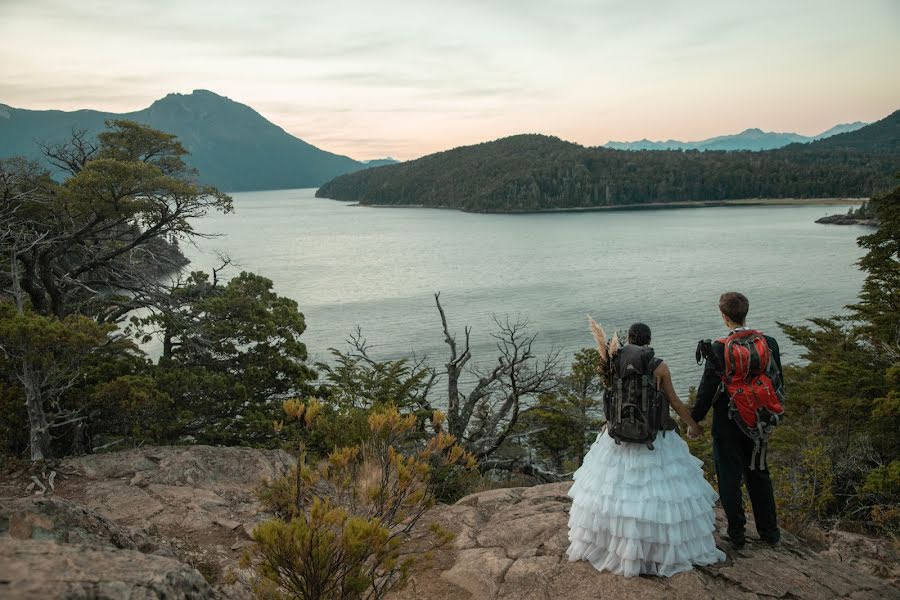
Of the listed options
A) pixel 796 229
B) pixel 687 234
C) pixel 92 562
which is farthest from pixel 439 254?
pixel 92 562

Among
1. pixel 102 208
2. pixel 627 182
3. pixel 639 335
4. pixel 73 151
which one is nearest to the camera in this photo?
pixel 639 335

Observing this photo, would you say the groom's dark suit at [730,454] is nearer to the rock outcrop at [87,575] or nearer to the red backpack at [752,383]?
the red backpack at [752,383]

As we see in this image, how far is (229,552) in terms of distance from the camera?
6.67 metres

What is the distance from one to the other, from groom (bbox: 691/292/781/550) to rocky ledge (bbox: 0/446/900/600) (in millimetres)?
354

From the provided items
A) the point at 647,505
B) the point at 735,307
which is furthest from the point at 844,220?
the point at 647,505

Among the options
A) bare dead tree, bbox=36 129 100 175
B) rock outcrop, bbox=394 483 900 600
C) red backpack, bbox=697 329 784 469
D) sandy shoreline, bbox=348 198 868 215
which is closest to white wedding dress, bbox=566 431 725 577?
rock outcrop, bbox=394 483 900 600

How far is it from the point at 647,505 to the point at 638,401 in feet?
2.71

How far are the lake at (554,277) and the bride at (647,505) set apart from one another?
79.5 feet

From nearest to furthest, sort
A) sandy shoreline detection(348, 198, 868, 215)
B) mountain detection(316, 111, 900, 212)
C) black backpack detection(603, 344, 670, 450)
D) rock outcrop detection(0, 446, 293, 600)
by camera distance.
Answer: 1. rock outcrop detection(0, 446, 293, 600)
2. black backpack detection(603, 344, 670, 450)
3. sandy shoreline detection(348, 198, 868, 215)
4. mountain detection(316, 111, 900, 212)

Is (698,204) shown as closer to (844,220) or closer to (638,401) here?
(844,220)

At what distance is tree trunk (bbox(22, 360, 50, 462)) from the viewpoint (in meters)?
9.78

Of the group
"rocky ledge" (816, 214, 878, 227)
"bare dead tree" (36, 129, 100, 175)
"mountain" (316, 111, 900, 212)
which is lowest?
"rocky ledge" (816, 214, 878, 227)

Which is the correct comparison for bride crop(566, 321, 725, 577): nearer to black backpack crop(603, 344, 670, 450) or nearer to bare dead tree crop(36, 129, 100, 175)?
black backpack crop(603, 344, 670, 450)

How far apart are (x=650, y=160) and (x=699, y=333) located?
17454 centimetres
